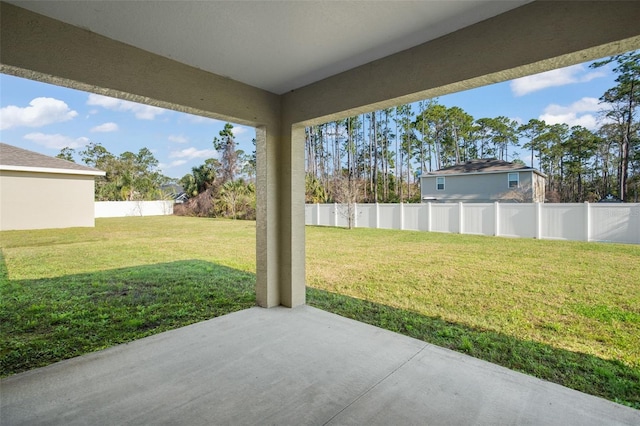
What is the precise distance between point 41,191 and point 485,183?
1857 cm

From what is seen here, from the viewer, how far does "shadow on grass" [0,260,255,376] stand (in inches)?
113

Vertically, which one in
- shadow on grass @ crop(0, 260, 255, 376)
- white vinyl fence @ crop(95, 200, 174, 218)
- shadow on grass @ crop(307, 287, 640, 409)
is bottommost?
shadow on grass @ crop(307, 287, 640, 409)

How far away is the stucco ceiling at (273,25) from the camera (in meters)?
1.96

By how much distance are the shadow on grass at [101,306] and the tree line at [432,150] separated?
11.6 metres

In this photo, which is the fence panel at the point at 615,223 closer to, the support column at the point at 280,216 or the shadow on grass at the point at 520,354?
the shadow on grass at the point at 520,354

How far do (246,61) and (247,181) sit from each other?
639 inches

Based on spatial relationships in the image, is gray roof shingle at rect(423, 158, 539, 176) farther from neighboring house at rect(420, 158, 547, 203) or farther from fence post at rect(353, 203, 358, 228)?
fence post at rect(353, 203, 358, 228)

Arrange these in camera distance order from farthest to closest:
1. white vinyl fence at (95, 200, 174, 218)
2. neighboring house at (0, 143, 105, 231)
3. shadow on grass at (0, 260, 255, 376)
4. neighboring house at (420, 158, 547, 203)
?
white vinyl fence at (95, 200, 174, 218) < neighboring house at (420, 158, 547, 203) < neighboring house at (0, 143, 105, 231) < shadow on grass at (0, 260, 255, 376)

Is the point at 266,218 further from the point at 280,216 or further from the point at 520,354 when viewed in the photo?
the point at 520,354

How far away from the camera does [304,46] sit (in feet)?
8.24

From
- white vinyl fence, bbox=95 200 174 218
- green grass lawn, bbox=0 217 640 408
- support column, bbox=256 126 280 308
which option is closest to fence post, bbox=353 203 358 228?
green grass lawn, bbox=0 217 640 408

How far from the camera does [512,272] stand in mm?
5668

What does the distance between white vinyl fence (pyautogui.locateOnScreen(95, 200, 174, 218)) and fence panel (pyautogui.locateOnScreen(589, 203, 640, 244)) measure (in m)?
21.8

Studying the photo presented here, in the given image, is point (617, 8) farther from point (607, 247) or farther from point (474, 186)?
point (474, 186)
